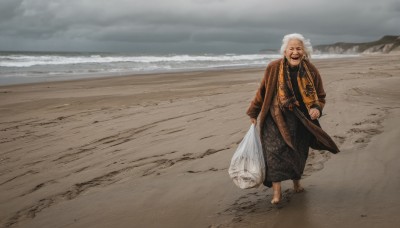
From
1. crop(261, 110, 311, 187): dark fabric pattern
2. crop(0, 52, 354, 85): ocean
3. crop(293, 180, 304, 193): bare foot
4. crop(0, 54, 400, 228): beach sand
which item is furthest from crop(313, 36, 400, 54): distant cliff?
crop(261, 110, 311, 187): dark fabric pattern

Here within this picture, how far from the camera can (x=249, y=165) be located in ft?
11.8

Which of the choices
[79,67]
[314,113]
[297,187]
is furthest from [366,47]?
[314,113]

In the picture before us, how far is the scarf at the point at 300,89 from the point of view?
3561 millimetres

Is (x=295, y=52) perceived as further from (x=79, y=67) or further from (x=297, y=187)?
(x=79, y=67)

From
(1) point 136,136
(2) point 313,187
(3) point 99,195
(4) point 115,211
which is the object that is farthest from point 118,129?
(2) point 313,187

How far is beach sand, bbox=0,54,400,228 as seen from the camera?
356 centimetres

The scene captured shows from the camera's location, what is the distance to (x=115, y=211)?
3.83 metres

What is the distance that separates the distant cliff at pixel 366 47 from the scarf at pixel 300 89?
77.9 m

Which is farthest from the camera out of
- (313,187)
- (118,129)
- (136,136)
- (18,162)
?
(118,129)

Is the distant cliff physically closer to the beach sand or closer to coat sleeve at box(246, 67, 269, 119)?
the beach sand

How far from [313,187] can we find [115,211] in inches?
78.1

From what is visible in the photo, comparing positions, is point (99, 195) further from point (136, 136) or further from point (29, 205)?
point (136, 136)

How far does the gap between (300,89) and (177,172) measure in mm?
1920

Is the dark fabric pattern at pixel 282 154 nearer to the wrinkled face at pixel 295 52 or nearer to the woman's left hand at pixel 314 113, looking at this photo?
the woman's left hand at pixel 314 113
